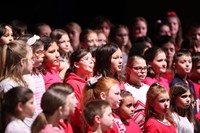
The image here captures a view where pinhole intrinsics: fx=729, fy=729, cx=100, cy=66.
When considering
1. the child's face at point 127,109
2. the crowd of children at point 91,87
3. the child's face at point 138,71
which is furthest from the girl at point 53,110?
the child's face at point 138,71

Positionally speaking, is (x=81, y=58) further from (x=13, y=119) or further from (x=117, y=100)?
(x=13, y=119)

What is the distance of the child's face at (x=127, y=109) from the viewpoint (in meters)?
6.66

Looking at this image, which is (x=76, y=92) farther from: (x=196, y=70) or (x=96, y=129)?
(x=196, y=70)

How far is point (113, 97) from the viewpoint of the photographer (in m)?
6.46

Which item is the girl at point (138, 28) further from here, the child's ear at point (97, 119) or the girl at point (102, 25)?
the child's ear at point (97, 119)

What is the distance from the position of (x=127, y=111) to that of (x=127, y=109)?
19 mm

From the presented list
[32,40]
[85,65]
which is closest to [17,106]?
[32,40]

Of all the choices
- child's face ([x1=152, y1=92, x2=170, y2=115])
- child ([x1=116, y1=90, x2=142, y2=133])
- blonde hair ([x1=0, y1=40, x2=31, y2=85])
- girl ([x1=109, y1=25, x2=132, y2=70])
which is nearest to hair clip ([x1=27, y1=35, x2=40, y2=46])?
blonde hair ([x1=0, y1=40, x2=31, y2=85])

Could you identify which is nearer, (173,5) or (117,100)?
Answer: (117,100)

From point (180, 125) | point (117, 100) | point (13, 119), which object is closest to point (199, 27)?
point (180, 125)

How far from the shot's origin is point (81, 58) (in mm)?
6984

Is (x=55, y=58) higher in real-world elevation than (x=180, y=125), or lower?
higher

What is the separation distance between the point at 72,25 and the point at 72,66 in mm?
2571

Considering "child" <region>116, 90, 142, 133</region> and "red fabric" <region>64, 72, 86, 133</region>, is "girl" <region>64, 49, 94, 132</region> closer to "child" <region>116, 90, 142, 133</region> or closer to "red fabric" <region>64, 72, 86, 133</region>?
"red fabric" <region>64, 72, 86, 133</region>
